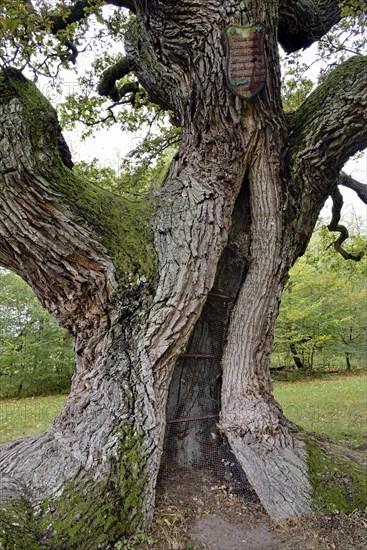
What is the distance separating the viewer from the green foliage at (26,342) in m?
12.8

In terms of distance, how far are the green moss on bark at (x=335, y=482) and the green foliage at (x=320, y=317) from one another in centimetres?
1141

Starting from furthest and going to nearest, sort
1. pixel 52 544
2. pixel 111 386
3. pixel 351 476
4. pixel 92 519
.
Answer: pixel 351 476, pixel 111 386, pixel 92 519, pixel 52 544

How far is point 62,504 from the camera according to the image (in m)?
2.55

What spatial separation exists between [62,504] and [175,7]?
408 cm

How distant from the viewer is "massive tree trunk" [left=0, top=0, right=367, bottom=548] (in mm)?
2799

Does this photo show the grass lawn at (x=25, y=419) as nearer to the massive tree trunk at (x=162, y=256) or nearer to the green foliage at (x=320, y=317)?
the massive tree trunk at (x=162, y=256)

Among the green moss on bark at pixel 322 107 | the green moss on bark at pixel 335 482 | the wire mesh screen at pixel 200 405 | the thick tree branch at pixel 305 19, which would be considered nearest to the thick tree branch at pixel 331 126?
the green moss on bark at pixel 322 107

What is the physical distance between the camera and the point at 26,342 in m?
12.6

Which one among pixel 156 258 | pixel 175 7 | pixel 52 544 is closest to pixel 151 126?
pixel 175 7

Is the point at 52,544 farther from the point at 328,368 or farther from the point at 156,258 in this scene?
the point at 328,368

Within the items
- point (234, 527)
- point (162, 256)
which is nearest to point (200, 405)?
point (234, 527)

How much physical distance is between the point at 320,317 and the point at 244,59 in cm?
1461

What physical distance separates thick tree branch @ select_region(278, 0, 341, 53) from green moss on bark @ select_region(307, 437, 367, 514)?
4620 millimetres

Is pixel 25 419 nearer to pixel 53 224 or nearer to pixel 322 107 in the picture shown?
pixel 53 224
